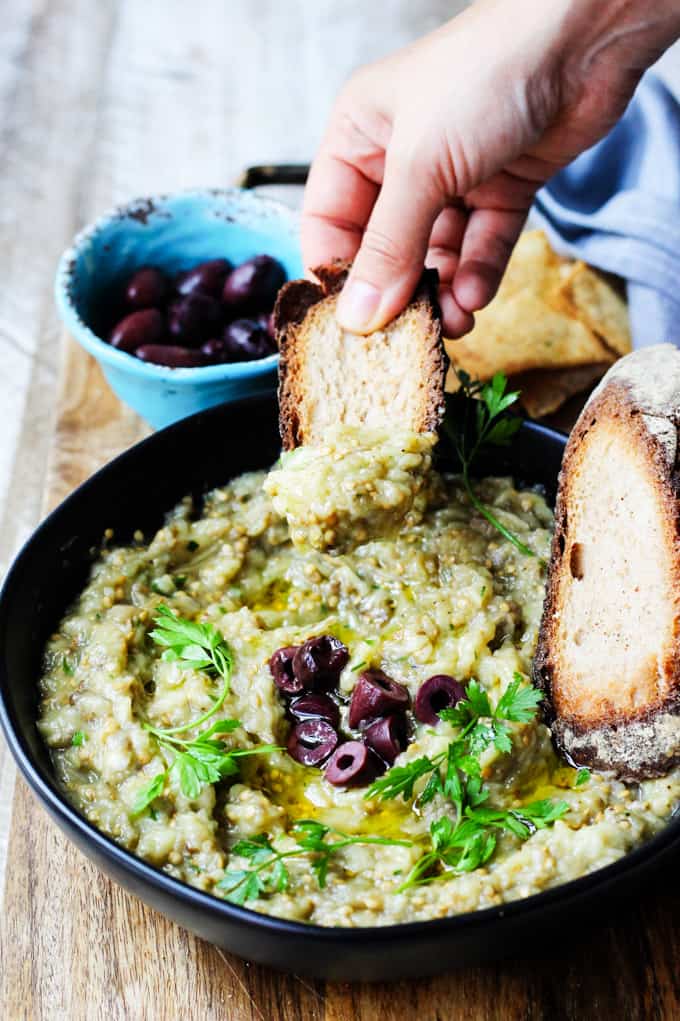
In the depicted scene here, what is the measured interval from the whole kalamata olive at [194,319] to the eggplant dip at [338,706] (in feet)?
3.12

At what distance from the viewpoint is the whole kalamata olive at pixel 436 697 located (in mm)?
2842

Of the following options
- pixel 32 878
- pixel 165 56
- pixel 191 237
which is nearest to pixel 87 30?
pixel 165 56

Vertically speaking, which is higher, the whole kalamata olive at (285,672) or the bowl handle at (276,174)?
the bowl handle at (276,174)


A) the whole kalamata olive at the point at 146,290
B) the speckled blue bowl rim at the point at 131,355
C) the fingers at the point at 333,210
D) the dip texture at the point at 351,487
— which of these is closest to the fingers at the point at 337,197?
the fingers at the point at 333,210

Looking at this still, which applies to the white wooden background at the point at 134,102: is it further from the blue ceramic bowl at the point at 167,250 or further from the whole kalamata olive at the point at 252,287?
the whole kalamata olive at the point at 252,287

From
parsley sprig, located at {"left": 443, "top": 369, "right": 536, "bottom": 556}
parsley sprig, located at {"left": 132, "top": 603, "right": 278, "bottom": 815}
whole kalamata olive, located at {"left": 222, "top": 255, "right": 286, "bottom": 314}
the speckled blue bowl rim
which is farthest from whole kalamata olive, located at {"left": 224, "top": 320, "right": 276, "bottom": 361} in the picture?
parsley sprig, located at {"left": 132, "top": 603, "right": 278, "bottom": 815}

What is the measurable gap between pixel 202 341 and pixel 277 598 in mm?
1285

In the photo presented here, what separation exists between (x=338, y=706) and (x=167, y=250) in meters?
2.31

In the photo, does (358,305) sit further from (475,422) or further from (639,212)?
(639,212)

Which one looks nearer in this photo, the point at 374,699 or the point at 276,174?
the point at 374,699

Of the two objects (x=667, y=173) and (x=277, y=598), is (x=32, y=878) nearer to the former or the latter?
(x=277, y=598)

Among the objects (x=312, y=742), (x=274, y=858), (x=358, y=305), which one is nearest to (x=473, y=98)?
(x=358, y=305)

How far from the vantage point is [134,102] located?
19.4 ft

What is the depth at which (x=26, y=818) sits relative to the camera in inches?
120
